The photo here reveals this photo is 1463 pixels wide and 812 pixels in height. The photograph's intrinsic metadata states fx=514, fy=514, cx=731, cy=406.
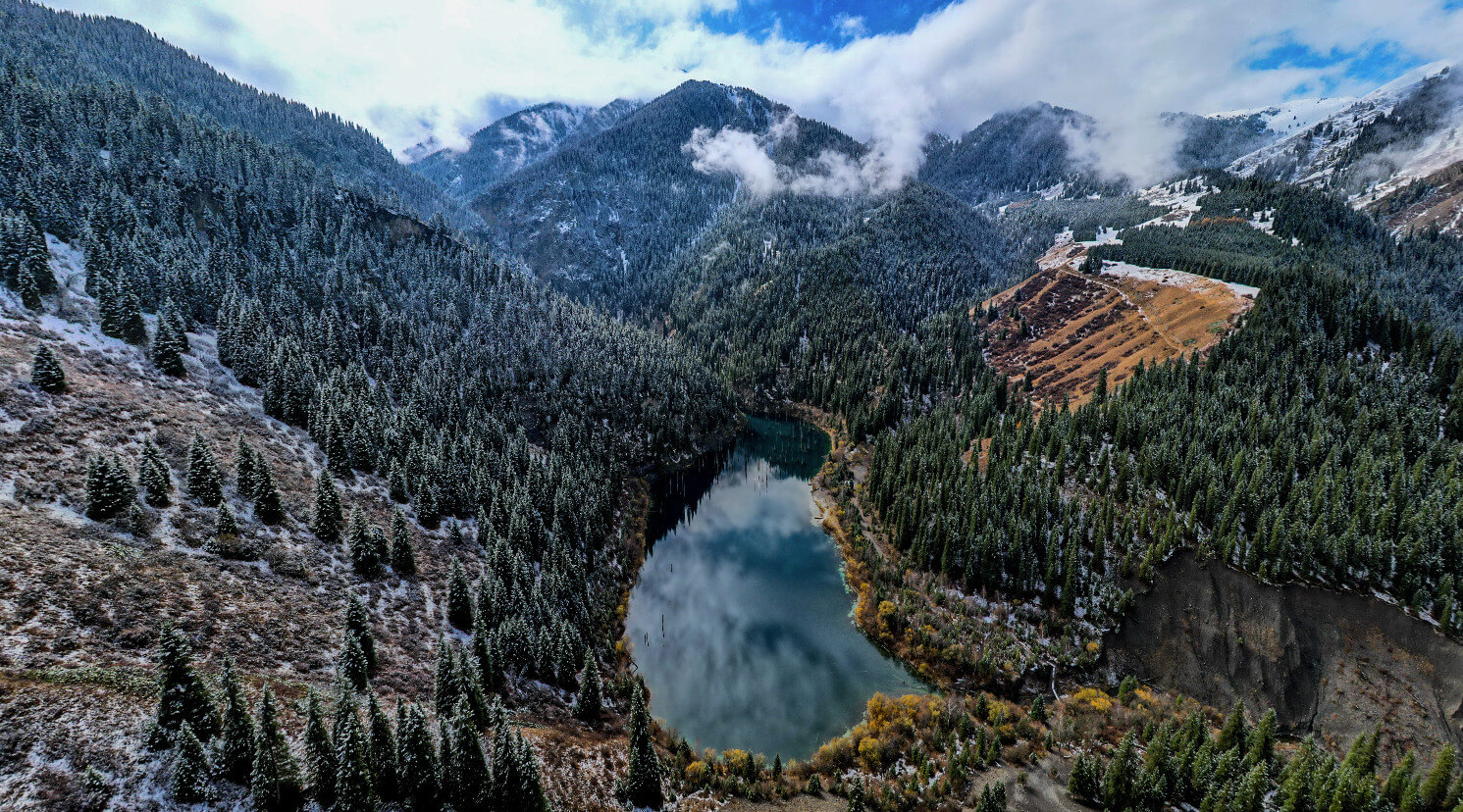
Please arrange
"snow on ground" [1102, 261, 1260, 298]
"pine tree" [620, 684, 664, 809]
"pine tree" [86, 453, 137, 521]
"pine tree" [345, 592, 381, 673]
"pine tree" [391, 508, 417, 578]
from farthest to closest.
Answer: "snow on ground" [1102, 261, 1260, 298]
"pine tree" [391, 508, 417, 578]
"pine tree" [345, 592, 381, 673]
"pine tree" [620, 684, 664, 809]
"pine tree" [86, 453, 137, 521]

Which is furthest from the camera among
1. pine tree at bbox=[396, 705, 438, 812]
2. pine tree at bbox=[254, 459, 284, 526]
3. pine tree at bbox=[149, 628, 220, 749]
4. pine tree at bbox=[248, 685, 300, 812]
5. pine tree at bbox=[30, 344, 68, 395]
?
pine tree at bbox=[254, 459, 284, 526]

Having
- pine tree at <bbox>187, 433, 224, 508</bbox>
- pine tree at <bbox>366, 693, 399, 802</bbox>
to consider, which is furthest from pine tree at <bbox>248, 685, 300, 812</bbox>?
pine tree at <bbox>187, 433, 224, 508</bbox>

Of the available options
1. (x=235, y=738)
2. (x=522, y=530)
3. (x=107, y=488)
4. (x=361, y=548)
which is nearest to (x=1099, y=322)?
(x=522, y=530)

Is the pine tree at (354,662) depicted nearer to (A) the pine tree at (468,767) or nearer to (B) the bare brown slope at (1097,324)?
(A) the pine tree at (468,767)

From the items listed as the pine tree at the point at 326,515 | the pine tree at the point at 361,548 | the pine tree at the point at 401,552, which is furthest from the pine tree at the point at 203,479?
the pine tree at the point at 401,552

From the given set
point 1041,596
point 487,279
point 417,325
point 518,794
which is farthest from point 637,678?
point 487,279

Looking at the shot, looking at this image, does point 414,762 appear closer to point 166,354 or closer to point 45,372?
point 45,372

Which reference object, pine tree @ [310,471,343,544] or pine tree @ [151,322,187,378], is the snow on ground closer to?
pine tree @ [310,471,343,544]
